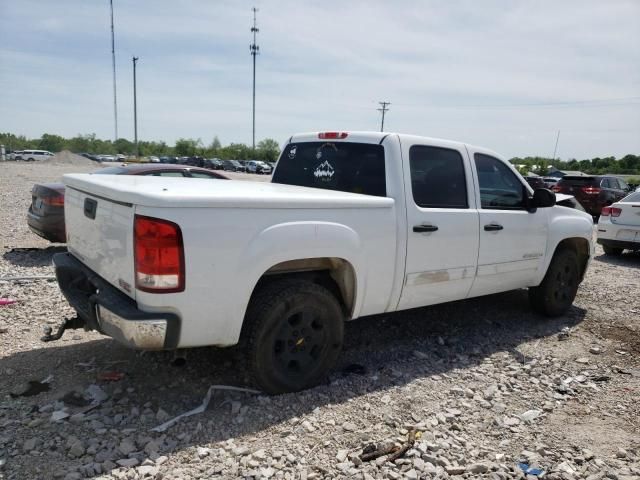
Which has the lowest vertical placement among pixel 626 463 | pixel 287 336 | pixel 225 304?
pixel 626 463

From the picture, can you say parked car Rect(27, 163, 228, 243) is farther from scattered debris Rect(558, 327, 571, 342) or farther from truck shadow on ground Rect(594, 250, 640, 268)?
truck shadow on ground Rect(594, 250, 640, 268)

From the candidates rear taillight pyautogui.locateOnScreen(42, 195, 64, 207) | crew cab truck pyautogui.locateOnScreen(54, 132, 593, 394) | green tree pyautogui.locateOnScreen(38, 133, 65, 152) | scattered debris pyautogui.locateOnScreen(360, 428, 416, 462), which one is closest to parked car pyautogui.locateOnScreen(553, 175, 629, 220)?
crew cab truck pyautogui.locateOnScreen(54, 132, 593, 394)

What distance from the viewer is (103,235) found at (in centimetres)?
325

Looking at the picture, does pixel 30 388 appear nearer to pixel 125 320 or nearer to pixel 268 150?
pixel 125 320

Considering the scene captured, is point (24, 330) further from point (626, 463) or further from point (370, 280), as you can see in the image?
point (626, 463)

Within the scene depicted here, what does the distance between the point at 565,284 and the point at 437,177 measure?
2.57 m

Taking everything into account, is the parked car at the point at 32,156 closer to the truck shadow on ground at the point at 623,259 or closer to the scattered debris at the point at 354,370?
the truck shadow on ground at the point at 623,259

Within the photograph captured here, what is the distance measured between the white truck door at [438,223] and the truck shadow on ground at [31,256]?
5616mm

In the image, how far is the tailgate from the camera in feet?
9.69

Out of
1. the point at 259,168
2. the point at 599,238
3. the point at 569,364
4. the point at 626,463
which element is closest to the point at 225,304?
the point at 626,463

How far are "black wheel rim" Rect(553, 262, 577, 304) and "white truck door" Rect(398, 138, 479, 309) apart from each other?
173cm

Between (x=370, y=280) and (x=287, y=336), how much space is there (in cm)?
74

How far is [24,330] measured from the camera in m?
4.62

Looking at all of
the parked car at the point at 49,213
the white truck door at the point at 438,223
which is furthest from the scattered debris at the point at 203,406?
the parked car at the point at 49,213
